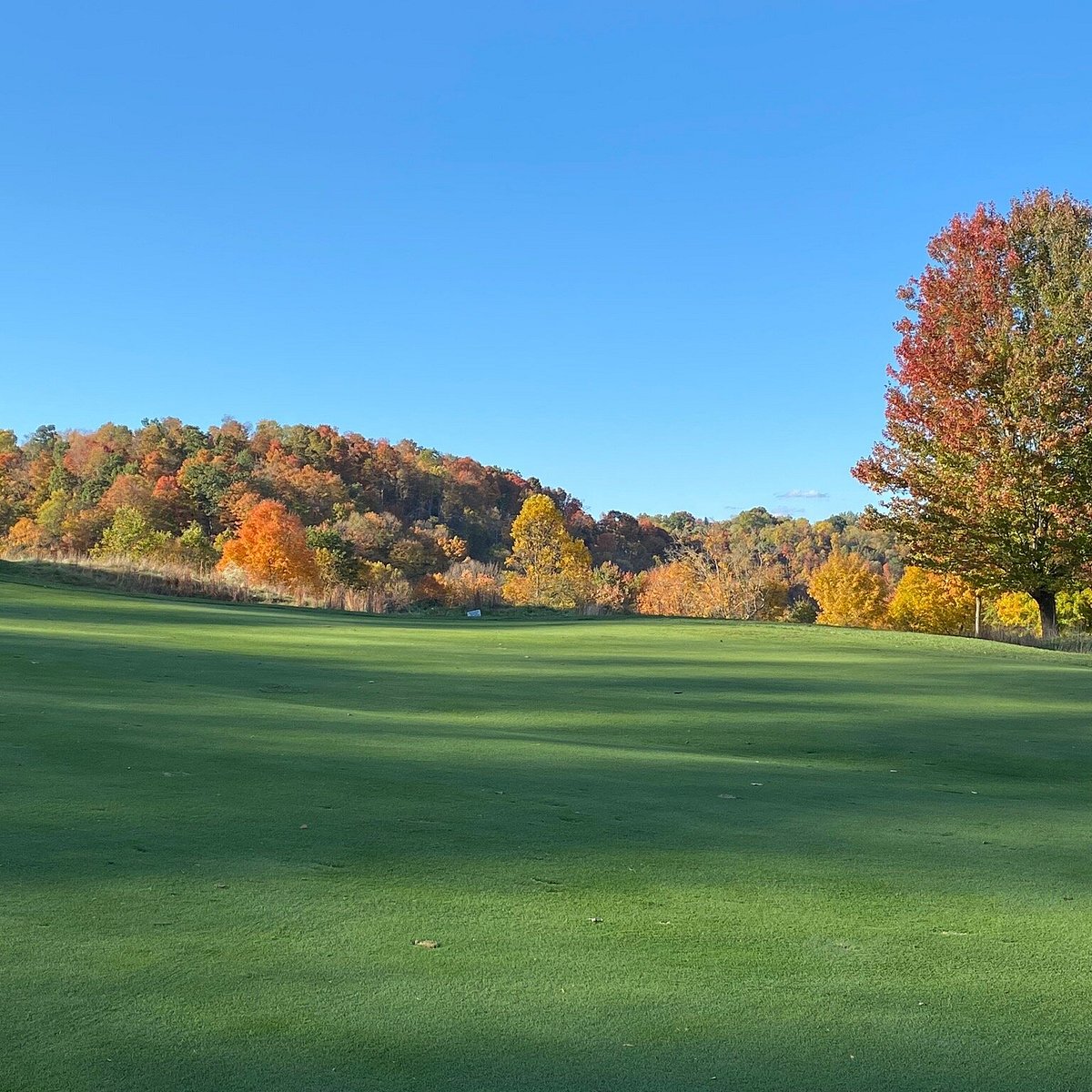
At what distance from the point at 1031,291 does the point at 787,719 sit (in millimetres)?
18137

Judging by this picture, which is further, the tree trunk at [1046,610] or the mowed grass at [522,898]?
the tree trunk at [1046,610]

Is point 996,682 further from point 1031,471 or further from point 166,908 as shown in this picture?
point 166,908

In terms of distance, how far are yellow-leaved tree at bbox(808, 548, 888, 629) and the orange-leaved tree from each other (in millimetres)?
31917

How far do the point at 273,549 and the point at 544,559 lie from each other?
55.0 feet

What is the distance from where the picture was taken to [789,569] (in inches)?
3590

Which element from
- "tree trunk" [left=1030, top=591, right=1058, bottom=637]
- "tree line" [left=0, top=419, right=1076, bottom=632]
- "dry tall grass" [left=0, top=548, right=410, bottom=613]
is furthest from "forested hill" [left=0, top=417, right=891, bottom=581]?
"tree trunk" [left=1030, top=591, right=1058, bottom=637]

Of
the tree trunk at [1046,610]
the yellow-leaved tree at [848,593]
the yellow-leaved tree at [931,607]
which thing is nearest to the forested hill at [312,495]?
the yellow-leaved tree at [848,593]

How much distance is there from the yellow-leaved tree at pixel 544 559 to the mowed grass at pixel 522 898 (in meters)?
50.9

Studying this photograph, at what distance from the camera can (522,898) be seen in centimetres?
409

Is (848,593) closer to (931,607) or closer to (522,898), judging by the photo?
(931,607)

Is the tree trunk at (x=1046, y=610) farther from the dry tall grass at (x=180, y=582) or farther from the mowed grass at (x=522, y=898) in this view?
the mowed grass at (x=522, y=898)

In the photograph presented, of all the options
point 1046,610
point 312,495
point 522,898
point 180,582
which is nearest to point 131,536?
point 312,495

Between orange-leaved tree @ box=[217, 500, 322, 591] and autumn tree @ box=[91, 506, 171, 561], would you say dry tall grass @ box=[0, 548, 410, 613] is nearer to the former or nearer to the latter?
orange-leaved tree @ box=[217, 500, 322, 591]

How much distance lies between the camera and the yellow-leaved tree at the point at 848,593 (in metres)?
66.7
